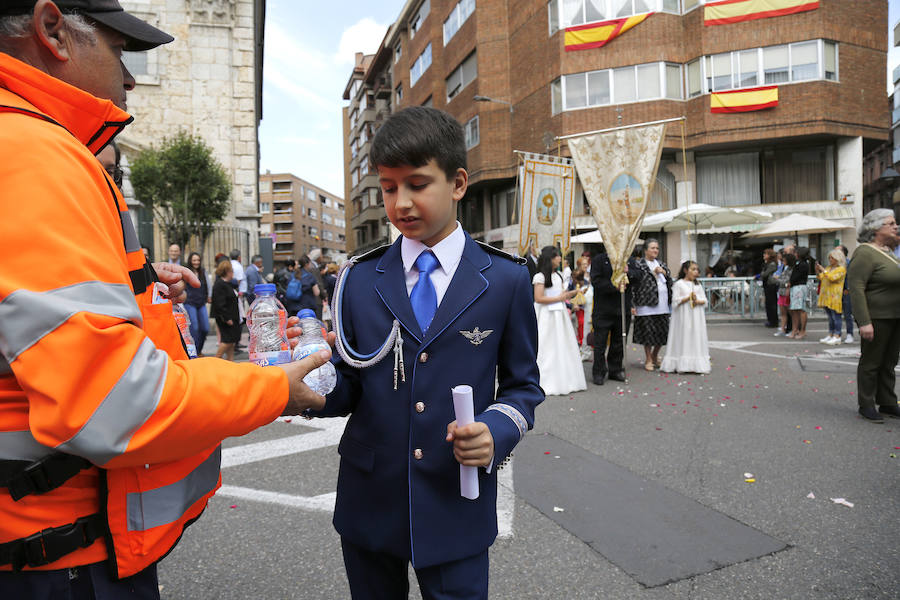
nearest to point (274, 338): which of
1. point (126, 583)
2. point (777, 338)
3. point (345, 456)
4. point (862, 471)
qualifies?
point (345, 456)

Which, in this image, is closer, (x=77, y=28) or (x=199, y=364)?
(x=199, y=364)

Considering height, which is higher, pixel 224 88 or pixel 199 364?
pixel 224 88

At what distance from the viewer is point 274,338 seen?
1756mm

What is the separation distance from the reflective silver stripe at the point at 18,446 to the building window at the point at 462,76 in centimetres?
3181

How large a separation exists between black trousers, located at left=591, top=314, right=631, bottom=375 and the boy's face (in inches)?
271

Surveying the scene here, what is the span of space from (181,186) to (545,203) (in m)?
13.7

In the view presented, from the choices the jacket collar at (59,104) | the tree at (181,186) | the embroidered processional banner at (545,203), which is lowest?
the jacket collar at (59,104)

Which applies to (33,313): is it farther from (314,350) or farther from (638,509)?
(638,509)

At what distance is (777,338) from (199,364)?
45.6ft

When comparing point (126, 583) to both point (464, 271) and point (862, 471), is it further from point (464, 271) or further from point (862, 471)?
point (862, 471)

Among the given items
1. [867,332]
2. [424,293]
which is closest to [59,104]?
[424,293]

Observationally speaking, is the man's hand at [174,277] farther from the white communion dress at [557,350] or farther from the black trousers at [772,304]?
the black trousers at [772,304]

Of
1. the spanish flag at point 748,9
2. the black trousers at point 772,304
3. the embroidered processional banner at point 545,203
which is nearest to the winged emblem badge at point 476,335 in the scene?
the embroidered processional banner at point 545,203

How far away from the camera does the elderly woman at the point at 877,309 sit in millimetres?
5574
